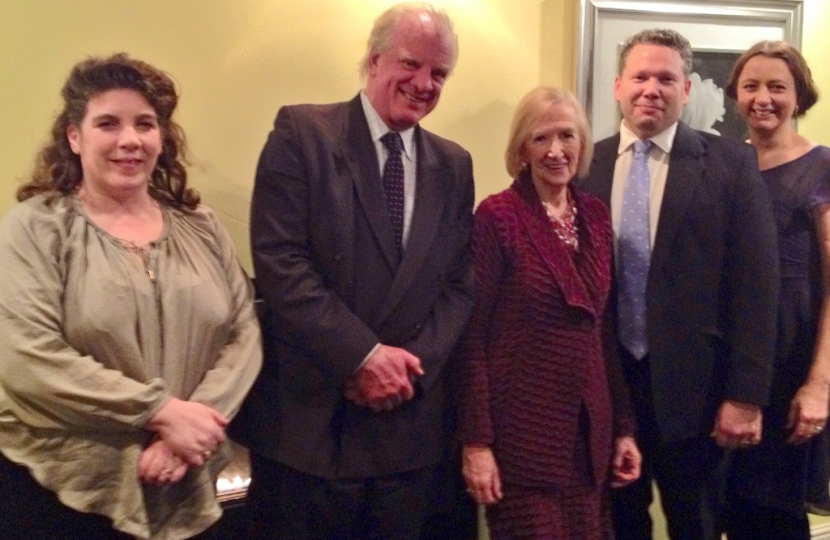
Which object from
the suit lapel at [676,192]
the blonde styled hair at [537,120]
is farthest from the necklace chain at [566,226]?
the suit lapel at [676,192]

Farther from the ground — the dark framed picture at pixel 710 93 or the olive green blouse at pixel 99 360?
the dark framed picture at pixel 710 93

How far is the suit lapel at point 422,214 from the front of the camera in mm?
1481

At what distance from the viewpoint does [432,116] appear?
2.16 meters

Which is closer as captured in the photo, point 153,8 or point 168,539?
point 168,539

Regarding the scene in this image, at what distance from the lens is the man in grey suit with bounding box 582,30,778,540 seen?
1.71 m

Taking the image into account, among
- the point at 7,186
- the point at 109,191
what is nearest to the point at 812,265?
the point at 109,191

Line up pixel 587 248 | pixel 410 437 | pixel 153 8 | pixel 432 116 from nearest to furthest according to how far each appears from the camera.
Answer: pixel 410 437 → pixel 587 248 → pixel 153 8 → pixel 432 116

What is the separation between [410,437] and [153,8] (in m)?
1.25

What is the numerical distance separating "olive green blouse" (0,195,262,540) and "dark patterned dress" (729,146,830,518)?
1.38 metres

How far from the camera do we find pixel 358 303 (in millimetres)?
1479

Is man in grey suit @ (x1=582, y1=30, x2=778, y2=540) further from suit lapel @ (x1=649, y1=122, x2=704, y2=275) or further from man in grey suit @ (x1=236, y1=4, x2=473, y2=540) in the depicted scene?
man in grey suit @ (x1=236, y1=4, x2=473, y2=540)

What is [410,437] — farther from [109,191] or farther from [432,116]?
[432,116]

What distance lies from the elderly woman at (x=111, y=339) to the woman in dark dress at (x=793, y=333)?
1347 millimetres

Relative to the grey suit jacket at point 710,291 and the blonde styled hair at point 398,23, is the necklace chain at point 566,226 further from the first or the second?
the blonde styled hair at point 398,23
